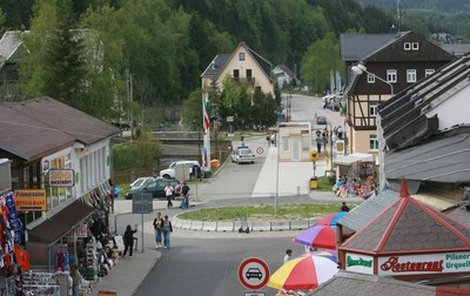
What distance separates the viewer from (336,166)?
5519 centimetres

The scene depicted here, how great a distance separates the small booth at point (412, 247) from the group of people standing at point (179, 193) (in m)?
36.2

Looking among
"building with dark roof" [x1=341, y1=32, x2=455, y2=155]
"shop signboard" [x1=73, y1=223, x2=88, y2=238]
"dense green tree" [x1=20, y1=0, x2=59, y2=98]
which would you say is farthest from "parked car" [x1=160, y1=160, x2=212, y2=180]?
"shop signboard" [x1=73, y1=223, x2=88, y2=238]

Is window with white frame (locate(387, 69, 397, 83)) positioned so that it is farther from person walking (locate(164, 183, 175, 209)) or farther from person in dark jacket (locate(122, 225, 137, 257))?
person in dark jacket (locate(122, 225, 137, 257))

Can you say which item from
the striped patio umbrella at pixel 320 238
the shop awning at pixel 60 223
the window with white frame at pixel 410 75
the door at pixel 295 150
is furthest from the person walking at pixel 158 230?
the door at pixel 295 150

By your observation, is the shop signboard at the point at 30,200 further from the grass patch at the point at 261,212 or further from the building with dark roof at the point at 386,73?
the building with dark roof at the point at 386,73

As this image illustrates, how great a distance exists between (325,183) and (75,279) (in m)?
29.8

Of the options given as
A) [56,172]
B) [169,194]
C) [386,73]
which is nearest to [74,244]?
[56,172]

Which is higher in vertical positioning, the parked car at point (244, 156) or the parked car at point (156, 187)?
the parked car at point (244, 156)

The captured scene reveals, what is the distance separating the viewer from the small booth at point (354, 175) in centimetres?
4881

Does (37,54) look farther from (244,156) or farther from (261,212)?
(261,212)

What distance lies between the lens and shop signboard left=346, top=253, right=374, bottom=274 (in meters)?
9.59

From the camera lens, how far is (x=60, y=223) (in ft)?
85.7

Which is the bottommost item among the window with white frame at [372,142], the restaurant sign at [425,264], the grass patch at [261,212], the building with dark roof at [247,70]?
the grass patch at [261,212]

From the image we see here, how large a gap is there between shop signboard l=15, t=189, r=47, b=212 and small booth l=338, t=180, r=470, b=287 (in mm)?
13552
